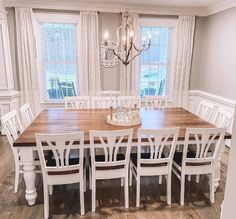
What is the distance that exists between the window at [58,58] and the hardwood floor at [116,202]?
2513mm

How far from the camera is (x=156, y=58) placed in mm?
5316

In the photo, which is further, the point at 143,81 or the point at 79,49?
the point at 143,81

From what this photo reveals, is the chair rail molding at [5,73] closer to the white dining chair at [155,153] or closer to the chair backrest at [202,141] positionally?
the white dining chair at [155,153]

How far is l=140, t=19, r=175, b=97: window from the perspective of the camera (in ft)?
16.5

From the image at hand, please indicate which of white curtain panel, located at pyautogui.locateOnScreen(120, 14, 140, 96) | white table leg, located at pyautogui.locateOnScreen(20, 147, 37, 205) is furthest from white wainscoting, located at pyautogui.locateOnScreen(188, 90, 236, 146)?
white table leg, located at pyautogui.locateOnScreen(20, 147, 37, 205)

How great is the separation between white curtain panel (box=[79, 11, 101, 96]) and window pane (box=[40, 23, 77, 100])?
8.8 inches

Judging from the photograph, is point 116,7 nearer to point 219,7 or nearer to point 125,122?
point 219,7

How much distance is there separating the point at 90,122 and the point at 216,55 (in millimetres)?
3309

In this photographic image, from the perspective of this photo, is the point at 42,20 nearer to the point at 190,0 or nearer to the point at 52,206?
the point at 190,0

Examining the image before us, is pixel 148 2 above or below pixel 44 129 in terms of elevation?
above

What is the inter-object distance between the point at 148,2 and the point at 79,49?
1745 mm

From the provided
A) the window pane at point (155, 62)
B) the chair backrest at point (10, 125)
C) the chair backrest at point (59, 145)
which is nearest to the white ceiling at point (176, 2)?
the window pane at point (155, 62)

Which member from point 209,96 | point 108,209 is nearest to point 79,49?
point 209,96

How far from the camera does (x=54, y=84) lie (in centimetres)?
513
